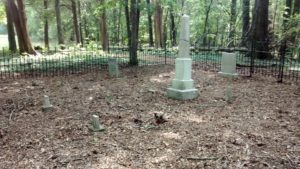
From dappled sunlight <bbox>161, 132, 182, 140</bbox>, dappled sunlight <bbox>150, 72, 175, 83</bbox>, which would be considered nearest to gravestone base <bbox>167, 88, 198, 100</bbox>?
dappled sunlight <bbox>150, 72, 175, 83</bbox>

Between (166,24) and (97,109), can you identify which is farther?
(166,24)

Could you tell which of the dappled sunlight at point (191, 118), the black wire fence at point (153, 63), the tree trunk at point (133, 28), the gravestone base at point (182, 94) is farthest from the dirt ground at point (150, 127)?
the tree trunk at point (133, 28)

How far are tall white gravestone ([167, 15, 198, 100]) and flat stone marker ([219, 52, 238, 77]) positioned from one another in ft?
10.0

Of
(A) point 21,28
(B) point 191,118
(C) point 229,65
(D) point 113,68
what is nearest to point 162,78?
(D) point 113,68

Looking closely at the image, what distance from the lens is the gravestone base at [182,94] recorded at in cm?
833

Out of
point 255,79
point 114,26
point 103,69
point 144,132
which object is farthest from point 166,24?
point 144,132

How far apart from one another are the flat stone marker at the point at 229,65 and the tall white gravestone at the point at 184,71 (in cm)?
306

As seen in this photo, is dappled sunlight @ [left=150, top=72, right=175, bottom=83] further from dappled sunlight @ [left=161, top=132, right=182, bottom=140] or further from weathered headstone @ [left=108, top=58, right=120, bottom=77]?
dappled sunlight @ [left=161, top=132, right=182, bottom=140]

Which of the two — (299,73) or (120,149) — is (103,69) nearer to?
(299,73)

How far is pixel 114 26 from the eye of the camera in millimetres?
39688

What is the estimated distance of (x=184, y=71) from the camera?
337 inches

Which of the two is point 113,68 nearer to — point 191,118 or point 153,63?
point 153,63

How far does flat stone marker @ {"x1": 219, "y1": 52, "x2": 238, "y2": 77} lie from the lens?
36.6ft

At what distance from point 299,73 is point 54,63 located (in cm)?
919
